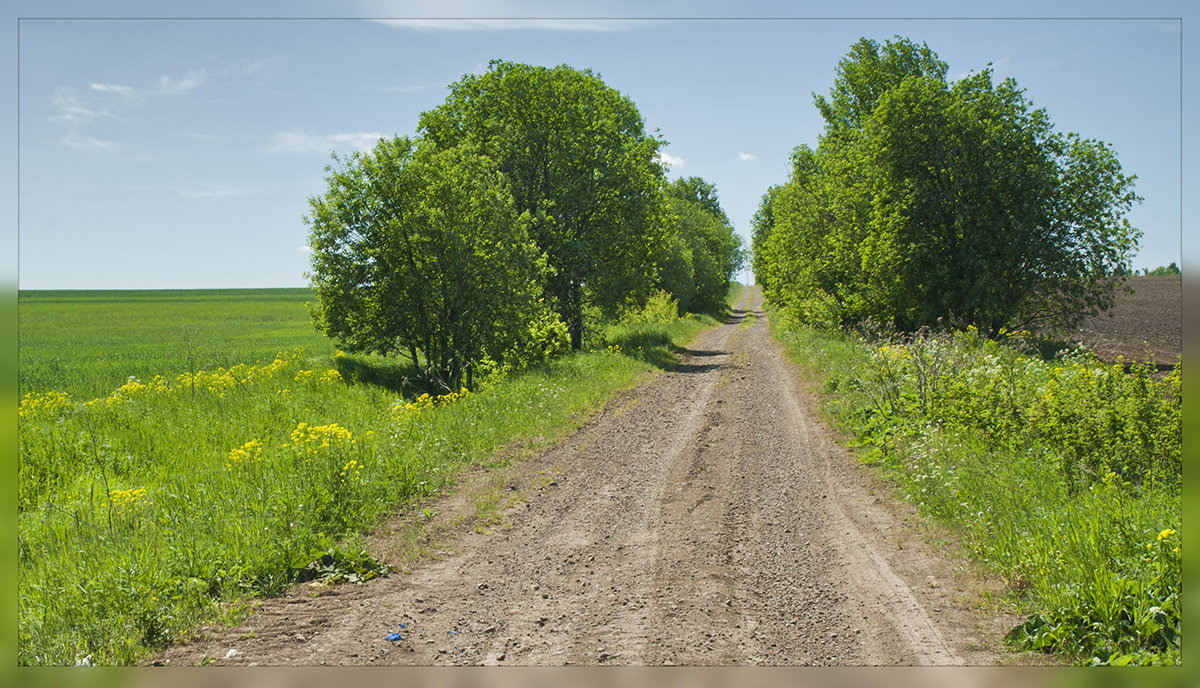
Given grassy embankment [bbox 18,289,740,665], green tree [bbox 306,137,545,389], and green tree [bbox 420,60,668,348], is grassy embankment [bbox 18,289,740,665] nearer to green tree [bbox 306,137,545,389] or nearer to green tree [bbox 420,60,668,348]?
green tree [bbox 306,137,545,389]

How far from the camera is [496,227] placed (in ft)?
56.5

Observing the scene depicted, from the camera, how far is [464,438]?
10.0 metres

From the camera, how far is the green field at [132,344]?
18531mm

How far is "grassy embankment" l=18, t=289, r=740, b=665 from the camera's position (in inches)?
175

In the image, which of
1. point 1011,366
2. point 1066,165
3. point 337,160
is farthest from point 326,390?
point 1066,165

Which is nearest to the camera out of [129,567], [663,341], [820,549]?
[129,567]

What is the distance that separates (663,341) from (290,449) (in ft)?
76.9

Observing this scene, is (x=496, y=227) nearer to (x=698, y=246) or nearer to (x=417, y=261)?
(x=417, y=261)

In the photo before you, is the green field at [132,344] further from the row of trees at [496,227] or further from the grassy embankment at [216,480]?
the row of trees at [496,227]

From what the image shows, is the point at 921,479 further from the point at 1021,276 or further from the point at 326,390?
the point at 1021,276

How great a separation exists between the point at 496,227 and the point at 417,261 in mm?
2538

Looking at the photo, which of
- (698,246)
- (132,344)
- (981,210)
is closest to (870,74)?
(981,210)

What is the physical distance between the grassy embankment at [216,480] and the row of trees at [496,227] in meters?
1.75

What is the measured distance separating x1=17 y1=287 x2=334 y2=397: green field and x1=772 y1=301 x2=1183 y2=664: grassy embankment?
23.4 feet
